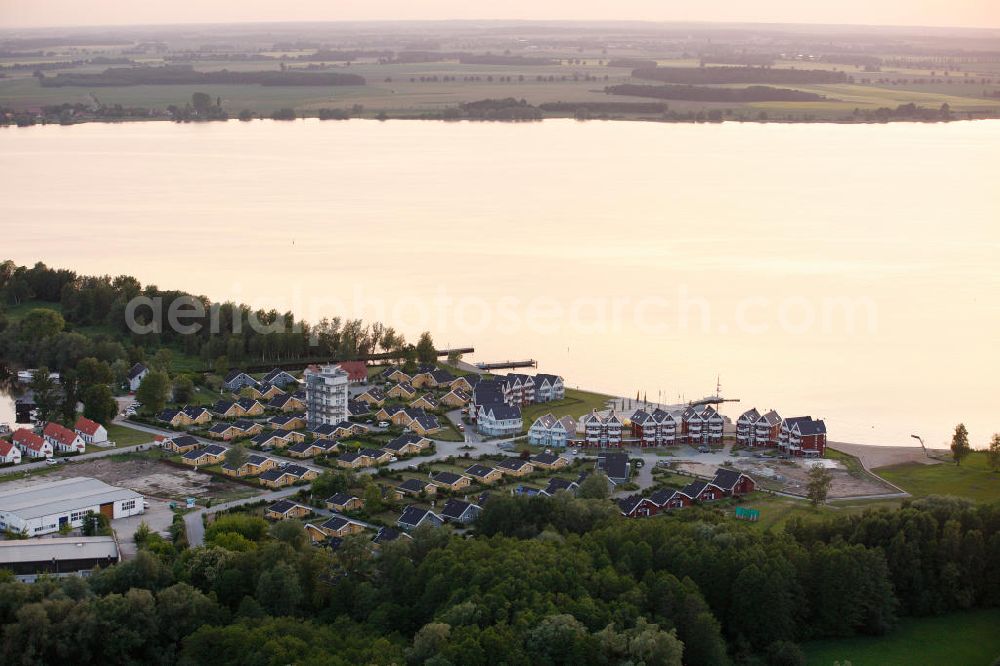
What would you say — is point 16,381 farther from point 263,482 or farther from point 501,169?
point 501,169

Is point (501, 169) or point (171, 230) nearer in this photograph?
point (171, 230)

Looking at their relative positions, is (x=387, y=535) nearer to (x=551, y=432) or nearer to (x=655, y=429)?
(x=551, y=432)

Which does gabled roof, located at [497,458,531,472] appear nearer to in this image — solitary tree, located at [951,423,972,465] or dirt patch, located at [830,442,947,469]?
dirt patch, located at [830,442,947,469]

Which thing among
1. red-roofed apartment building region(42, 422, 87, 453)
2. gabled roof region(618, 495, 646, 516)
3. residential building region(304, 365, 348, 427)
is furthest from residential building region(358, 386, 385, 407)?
gabled roof region(618, 495, 646, 516)

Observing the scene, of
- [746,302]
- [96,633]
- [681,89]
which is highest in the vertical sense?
[681,89]

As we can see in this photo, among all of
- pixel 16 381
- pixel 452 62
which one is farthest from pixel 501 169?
pixel 452 62

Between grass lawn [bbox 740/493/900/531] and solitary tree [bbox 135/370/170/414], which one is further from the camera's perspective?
solitary tree [bbox 135/370/170/414]
